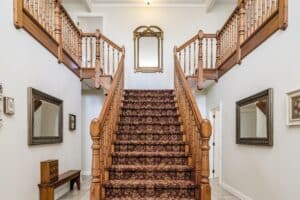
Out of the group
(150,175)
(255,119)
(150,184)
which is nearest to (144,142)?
(150,175)

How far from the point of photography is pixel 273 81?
372cm

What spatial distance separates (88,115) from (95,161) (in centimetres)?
502

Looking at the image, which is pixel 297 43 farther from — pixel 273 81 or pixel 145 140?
pixel 145 140

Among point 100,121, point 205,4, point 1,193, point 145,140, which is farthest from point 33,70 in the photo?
point 205,4

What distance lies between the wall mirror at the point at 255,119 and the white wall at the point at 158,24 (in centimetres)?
374

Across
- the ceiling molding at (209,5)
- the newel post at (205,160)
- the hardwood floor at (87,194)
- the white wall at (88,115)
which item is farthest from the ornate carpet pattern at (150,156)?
the ceiling molding at (209,5)

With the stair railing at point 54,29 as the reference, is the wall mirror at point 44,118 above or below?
below

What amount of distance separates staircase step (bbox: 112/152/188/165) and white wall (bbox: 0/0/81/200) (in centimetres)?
115

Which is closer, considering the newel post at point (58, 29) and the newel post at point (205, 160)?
the newel post at point (205, 160)

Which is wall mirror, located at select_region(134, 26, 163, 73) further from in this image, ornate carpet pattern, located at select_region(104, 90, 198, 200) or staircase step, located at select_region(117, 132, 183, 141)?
staircase step, located at select_region(117, 132, 183, 141)

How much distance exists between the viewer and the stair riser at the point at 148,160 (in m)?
4.39

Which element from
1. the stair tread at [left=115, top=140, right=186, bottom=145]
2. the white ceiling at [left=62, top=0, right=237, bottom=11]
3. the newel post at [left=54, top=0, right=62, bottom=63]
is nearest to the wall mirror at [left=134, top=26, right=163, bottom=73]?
the white ceiling at [left=62, top=0, right=237, bottom=11]

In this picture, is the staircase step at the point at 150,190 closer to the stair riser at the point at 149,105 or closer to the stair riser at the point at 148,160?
the stair riser at the point at 148,160

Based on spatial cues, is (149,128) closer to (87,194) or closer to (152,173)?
(152,173)
